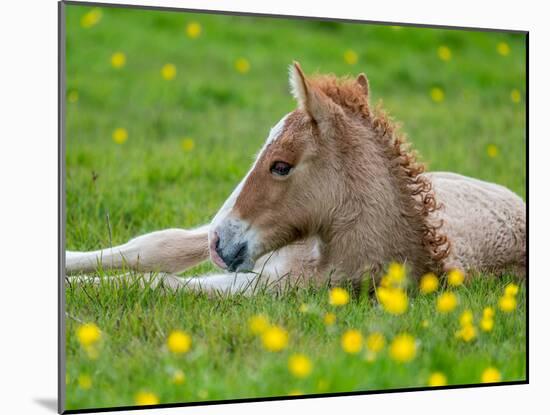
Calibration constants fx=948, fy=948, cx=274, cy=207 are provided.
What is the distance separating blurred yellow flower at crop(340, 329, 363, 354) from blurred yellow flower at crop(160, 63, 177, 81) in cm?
393

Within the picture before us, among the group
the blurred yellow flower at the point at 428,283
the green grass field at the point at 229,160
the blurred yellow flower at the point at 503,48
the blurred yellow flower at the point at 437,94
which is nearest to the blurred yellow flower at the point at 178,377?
the green grass field at the point at 229,160

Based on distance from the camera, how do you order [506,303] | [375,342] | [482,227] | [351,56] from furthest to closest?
[351,56], [482,227], [506,303], [375,342]

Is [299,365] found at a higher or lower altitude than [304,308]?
lower

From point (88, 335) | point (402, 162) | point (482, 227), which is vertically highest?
point (402, 162)

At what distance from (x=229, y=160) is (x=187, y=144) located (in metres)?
0.39

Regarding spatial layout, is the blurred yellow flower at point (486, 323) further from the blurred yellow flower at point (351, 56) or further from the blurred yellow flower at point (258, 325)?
the blurred yellow flower at point (351, 56)

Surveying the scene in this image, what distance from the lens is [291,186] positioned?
412 centimetres

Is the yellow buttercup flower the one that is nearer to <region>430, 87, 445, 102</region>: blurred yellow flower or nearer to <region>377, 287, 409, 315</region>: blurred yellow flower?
<region>430, 87, 445, 102</region>: blurred yellow flower

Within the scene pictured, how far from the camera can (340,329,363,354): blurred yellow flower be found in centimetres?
388

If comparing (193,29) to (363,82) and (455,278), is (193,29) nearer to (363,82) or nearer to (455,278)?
(363,82)

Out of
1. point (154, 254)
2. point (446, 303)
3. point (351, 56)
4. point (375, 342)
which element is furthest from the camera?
point (351, 56)

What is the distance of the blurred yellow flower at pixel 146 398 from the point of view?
3688 millimetres

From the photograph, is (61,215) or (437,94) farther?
(437,94)

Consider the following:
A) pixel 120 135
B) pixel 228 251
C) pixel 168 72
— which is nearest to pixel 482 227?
pixel 228 251
